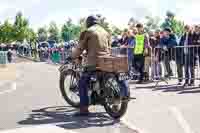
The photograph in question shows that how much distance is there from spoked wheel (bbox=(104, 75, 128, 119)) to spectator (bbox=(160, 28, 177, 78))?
6291mm

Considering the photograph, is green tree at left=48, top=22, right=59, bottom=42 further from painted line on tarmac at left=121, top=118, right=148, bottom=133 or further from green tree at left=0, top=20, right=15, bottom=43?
painted line on tarmac at left=121, top=118, right=148, bottom=133

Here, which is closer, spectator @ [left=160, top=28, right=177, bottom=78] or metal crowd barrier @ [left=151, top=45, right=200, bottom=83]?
metal crowd barrier @ [left=151, top=45, right=200, bottom=83]

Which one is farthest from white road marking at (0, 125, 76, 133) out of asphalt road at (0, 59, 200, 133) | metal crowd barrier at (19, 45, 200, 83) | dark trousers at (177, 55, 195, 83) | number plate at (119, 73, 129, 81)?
dark trousers at (177, 55, 195, 83)

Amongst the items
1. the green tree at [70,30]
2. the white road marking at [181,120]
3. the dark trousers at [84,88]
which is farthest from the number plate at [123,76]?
the green tree at [70,30]

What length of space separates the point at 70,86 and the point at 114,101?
1.62 metres

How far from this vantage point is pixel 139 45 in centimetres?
1565

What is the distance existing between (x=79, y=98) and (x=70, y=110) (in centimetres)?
47

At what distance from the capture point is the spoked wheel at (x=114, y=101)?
8.97 m

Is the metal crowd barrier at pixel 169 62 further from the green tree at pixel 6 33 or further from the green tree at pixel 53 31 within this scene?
the green tree at pixel 6 33

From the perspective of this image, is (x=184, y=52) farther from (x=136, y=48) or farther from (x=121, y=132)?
(x=121, y=132)

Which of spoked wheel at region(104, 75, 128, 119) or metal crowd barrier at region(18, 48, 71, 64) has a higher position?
metal crowd barrier at region(18, 48, 71, 64)

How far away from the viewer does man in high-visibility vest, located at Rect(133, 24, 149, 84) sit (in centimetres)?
1555

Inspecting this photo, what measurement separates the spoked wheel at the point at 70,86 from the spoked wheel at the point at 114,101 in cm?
111

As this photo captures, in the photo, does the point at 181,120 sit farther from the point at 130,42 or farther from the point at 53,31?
the point at 53,31
